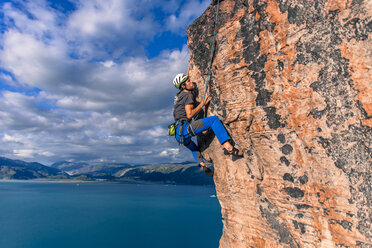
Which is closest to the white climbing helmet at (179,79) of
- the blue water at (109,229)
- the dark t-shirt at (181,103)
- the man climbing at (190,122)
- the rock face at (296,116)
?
the man climbing at (190,122)


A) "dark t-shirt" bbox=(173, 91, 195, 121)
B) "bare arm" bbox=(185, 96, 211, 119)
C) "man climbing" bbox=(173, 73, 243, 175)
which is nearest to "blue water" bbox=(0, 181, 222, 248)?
"man climbing" bbox=(173, 73, 243, 175)

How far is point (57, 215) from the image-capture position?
242ft

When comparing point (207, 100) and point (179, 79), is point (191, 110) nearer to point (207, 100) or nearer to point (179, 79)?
point (207, 100)

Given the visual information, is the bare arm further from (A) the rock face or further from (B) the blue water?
(B) the blue water

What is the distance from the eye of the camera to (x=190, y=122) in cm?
602

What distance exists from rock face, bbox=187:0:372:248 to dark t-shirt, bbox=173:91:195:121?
1.92ft

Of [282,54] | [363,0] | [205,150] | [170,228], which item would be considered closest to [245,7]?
[282,54]

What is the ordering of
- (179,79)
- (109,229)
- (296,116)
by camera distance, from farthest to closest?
1. (109,229)
2. (179,79)
3. (296,116)

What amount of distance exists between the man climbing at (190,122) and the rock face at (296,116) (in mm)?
241

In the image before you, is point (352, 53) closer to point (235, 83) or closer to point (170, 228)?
point (235, 83)

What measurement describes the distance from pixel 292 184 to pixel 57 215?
87.6 m

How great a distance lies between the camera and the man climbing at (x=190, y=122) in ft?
17.6

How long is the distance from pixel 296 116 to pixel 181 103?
9.63 feet

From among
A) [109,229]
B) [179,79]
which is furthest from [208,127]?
[109,229]
